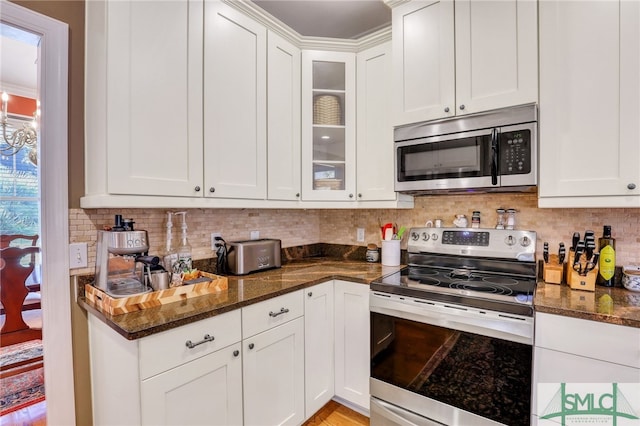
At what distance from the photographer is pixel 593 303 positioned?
4.21ft

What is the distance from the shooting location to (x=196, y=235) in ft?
6.04

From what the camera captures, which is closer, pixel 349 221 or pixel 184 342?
pixel 184 342

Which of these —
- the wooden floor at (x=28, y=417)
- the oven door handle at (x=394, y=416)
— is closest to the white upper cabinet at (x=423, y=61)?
the oven door handle at (x=394, y=416)

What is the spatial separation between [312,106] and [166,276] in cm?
140

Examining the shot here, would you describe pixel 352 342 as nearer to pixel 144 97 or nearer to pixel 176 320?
pixel 176 320

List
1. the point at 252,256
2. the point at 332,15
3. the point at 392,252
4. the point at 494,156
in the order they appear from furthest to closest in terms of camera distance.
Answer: the point at 392,252, the point at 332,15, the point at 252,256, the point at 494,156

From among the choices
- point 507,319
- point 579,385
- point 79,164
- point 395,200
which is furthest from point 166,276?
point 579,385

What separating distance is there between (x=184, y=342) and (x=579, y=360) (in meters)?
1.53

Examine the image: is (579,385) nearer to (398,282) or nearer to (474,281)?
(474,281)

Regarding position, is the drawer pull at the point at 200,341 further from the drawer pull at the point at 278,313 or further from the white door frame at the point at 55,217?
the white door frame at the point at 55,217

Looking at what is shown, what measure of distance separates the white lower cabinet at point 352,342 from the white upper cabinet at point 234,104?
80 cm

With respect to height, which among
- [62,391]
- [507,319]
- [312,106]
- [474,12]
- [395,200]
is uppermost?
[474,12]

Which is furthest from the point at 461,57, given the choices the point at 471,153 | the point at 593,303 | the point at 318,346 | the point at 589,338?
the point at 318,346

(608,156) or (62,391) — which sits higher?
(608,156)
